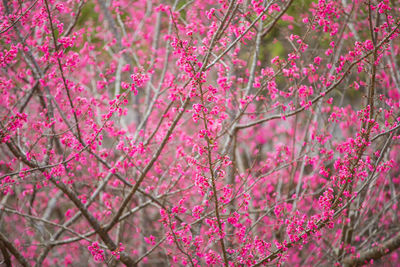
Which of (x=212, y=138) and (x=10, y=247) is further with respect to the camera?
(x=10, y=247)

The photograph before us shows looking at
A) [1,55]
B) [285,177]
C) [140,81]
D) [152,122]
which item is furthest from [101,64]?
[285,177]

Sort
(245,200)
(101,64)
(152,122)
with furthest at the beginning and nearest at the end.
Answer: (152,122)
(101,64)
(245,200)

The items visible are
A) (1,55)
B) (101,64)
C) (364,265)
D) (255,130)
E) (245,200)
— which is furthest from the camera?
(255,130)

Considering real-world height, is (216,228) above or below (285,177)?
below

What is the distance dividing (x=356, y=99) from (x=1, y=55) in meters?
11.8

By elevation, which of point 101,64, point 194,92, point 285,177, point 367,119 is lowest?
point 367,119

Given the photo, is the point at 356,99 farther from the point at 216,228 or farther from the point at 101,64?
the point at 216,228

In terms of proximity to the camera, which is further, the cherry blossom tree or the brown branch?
the brown branch

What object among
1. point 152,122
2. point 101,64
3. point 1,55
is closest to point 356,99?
point 152,122

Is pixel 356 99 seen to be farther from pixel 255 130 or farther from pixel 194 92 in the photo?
pixel 194 92

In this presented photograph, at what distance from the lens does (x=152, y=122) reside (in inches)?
314

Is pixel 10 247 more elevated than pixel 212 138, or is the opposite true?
pixel 212 138

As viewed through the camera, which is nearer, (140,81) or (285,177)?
(140,81)

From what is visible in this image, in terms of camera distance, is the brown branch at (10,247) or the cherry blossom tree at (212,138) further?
the brown branch at (10,247)
